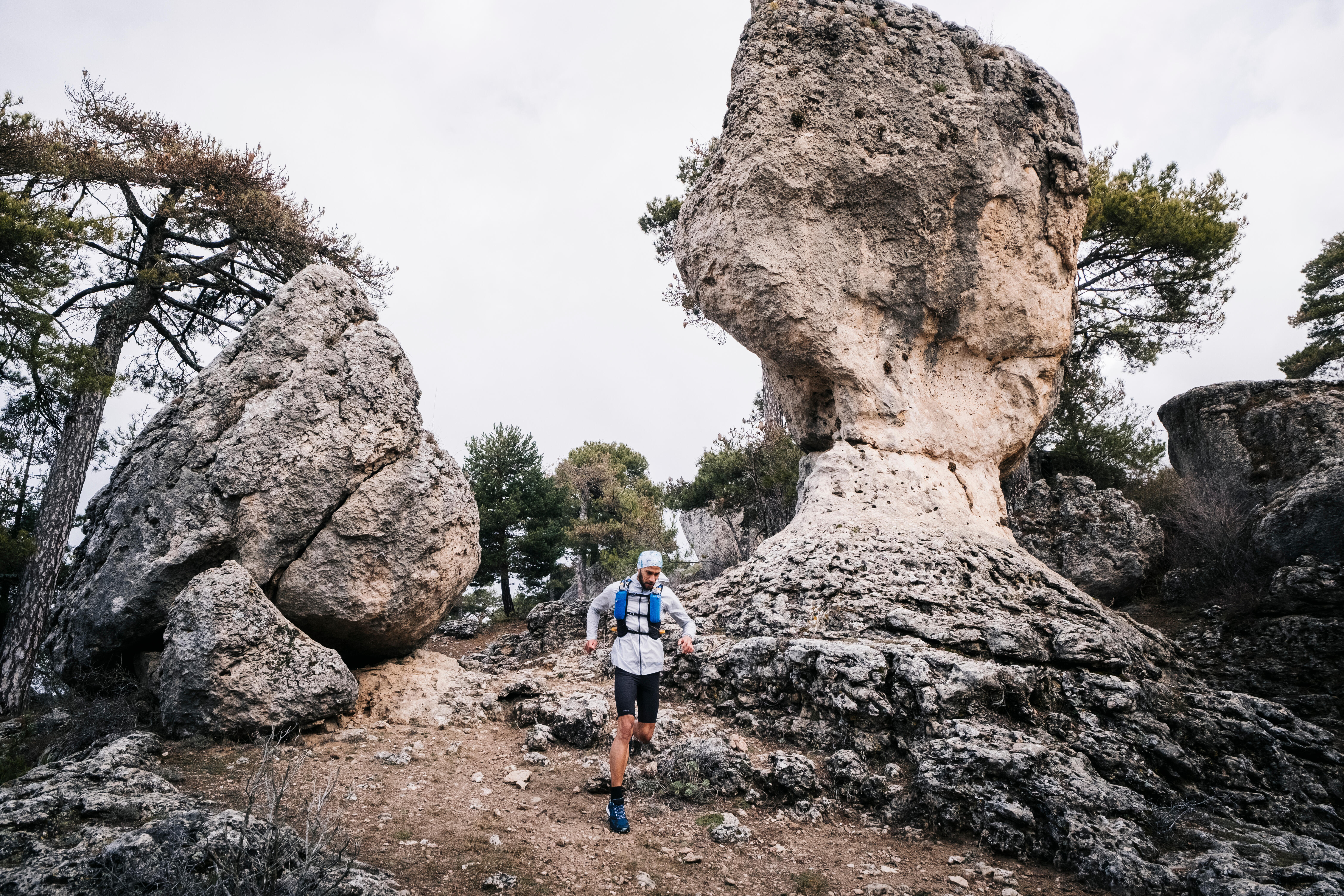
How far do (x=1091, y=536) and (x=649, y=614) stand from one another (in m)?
10.5

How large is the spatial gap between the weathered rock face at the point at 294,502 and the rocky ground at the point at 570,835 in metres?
1.25

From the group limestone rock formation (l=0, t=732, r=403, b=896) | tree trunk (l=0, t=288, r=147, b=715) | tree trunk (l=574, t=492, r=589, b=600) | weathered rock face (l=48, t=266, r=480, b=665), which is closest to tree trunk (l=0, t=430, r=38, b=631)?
tree trunk (l=0, t=288, r=147, b=715)

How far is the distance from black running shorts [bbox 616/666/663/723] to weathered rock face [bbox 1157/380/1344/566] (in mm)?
8713

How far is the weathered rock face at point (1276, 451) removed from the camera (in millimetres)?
8625

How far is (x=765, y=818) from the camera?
15.4 ft

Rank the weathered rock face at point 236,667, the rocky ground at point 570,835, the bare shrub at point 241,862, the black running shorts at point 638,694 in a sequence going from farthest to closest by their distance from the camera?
the weathered rock face at point 236,667, the black running shorts at point 638,694, the rocky ground at point 570,835, the bare shrub at point 241,862

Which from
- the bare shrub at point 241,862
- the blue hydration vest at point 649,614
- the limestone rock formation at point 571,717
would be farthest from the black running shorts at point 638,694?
the bare shrub at point 241,862

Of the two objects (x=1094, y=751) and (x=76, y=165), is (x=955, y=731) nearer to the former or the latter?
(x=1094, y=751)

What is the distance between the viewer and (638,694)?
4.80 metres

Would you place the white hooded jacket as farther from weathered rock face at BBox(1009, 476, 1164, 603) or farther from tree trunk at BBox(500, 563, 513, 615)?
tree trunk at BBox(500, 563, 513, 615)

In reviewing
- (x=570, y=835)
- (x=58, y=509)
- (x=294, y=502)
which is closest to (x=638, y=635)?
(x=570, y=835)

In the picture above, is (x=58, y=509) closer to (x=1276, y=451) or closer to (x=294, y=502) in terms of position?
(x=294, y=502)

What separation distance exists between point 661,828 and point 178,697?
379 centimetres

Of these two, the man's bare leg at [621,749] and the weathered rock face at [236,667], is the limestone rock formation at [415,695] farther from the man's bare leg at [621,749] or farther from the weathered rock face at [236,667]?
the man's bare leg at [621,749]
